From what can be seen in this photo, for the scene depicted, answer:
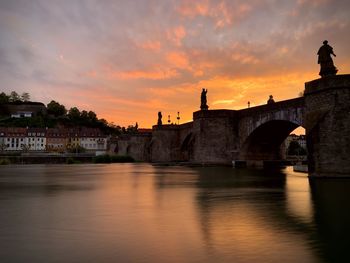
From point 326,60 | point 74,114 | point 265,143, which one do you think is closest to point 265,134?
point 265,143

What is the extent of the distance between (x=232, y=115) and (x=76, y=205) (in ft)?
100

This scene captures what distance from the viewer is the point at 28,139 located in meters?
142

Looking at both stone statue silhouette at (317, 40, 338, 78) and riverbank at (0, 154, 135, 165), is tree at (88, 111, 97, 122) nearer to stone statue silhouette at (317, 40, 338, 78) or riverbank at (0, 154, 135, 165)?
riverbank at (0, 154, 135, 165)

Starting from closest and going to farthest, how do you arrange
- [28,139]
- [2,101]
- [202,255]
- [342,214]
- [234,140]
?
[202,255] → [342,214] → [234,140] → [28,139] → [2,101]

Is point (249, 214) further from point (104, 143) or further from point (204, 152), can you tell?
point (104, 143)

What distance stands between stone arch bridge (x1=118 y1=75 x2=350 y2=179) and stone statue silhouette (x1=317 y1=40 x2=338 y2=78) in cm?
73

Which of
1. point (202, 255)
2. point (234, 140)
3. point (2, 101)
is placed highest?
point (2, 101)

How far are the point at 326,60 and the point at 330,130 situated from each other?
397 cm

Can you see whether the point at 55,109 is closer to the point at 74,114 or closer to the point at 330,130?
the point at 74,114

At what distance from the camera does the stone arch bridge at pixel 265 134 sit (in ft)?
66.0

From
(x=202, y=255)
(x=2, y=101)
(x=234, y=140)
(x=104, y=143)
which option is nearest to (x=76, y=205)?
(x=202, y=255)

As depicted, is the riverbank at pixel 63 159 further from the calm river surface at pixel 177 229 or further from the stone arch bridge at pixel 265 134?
the calm river surface at pixel 177 229

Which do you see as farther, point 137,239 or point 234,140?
point 234,140

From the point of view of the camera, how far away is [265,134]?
37688 mm
